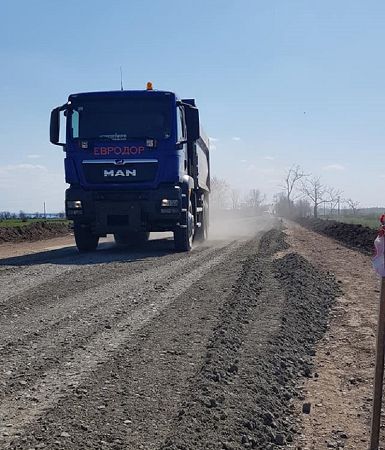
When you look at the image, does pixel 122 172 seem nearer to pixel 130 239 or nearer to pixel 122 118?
pixel 122 118

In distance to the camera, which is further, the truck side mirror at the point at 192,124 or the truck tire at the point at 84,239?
the truck tire at the point at 84,239

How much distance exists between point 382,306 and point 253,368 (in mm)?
1649

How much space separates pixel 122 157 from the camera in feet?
41.2

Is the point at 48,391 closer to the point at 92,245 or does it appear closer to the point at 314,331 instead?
the point at 314,331

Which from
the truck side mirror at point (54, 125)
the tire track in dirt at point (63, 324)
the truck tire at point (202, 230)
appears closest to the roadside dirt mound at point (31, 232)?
the truck tire at point (202, 230)

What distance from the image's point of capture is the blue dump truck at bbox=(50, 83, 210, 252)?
1254 centimetres

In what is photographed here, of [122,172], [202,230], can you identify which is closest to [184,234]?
[122,172]

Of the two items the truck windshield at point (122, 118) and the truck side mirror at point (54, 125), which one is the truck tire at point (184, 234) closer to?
the truck windshield at point (122, 118)

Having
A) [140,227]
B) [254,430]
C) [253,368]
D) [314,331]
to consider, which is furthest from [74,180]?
[254,430]

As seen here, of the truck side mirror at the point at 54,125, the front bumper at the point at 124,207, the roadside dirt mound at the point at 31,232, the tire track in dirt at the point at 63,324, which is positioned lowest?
the tire track in dirt at the point at 63,324

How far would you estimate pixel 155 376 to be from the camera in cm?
430

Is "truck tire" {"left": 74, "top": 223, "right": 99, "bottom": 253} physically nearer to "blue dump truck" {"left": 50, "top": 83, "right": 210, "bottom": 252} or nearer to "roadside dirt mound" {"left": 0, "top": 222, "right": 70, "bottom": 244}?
"blue dump truck" {"left": 50, "top": 83, "right": 210, "bottom": 252}

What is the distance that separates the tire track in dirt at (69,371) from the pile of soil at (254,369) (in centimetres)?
87

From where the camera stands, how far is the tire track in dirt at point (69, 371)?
3.50 m
